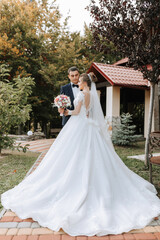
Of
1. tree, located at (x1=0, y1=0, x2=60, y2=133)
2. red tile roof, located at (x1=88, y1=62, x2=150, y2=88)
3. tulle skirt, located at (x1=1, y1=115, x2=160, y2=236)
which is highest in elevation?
tree, located at (x1=0, y1=0, x2=60, y2=133)

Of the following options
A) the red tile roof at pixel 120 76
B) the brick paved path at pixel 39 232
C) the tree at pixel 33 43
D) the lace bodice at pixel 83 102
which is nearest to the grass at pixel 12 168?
the brick paved path at pixel 39 232

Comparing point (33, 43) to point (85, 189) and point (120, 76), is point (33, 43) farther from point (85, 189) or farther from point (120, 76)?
point (85, 189)

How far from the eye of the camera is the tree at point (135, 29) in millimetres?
5391

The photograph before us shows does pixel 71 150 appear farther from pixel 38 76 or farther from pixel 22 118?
pixel 38 76

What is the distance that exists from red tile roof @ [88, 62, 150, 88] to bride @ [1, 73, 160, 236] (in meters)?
7.33

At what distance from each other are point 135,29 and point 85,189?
171 inches

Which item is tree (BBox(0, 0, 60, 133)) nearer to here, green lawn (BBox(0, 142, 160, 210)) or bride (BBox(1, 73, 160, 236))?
green lawn (BBox(0, 142, 160, 210))

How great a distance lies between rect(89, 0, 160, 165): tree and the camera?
5391mm

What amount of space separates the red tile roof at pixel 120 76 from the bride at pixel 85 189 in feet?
24.1

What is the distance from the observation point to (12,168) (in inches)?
240

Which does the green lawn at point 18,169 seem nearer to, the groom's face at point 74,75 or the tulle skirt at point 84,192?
the tulle skirt at point 84,192

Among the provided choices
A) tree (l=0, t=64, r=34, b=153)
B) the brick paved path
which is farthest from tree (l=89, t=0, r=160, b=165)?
the brick paved path

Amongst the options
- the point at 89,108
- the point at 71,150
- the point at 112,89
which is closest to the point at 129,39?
the point at 89,108

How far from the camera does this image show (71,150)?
3.64m
